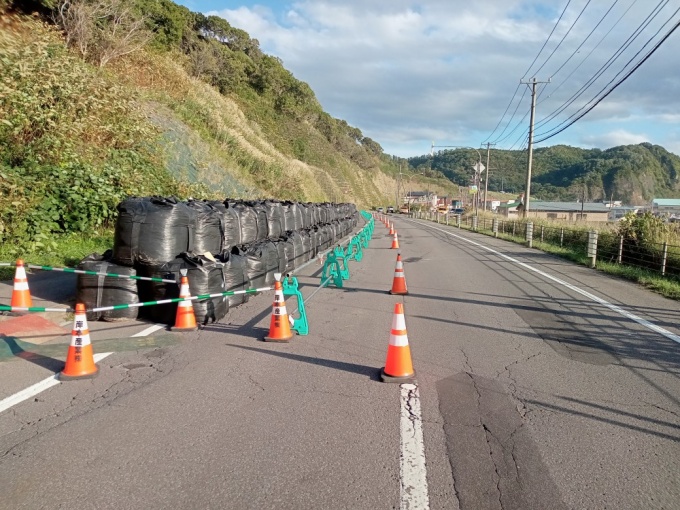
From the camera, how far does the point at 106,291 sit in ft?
24.4

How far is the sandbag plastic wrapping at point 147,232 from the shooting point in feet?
25.6

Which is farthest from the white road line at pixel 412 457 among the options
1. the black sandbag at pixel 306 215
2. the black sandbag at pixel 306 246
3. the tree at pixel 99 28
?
the tree at pixel 99 28

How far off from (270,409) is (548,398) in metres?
2.45

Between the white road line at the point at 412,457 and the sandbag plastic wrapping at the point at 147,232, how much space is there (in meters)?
4.87

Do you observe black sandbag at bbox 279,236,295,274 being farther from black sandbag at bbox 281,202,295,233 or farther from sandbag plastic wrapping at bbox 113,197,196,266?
sandbag plastic wrapping at bbox 113,197,196,266

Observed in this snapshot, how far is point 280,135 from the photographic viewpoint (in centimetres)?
5412

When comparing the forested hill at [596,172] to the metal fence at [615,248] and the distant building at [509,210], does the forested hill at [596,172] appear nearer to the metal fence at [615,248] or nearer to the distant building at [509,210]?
the distant building at [509,210]

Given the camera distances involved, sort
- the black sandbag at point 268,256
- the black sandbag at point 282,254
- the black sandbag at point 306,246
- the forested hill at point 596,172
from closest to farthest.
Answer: the black sandbag at point 268,256
the black sandbag at point 282,254
the black sandbag at point 306,246
the forested hill at point 596,172

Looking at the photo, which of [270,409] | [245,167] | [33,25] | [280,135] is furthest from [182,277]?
[280,135]

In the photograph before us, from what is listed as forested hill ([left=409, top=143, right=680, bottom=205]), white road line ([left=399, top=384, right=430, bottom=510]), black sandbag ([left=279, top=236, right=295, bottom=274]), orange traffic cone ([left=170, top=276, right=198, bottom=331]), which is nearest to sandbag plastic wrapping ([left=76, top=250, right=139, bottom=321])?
orange traffic cone ([left=170, top=276, right=198, bottom=331])

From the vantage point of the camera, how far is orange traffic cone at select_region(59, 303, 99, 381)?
4.98 meters

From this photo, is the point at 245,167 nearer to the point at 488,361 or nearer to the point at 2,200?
the point at 2,200

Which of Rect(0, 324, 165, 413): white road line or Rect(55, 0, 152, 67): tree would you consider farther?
Rect(55, 0, 152, 67): tree

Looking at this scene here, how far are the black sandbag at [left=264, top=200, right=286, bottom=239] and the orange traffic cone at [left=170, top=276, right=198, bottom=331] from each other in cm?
662
